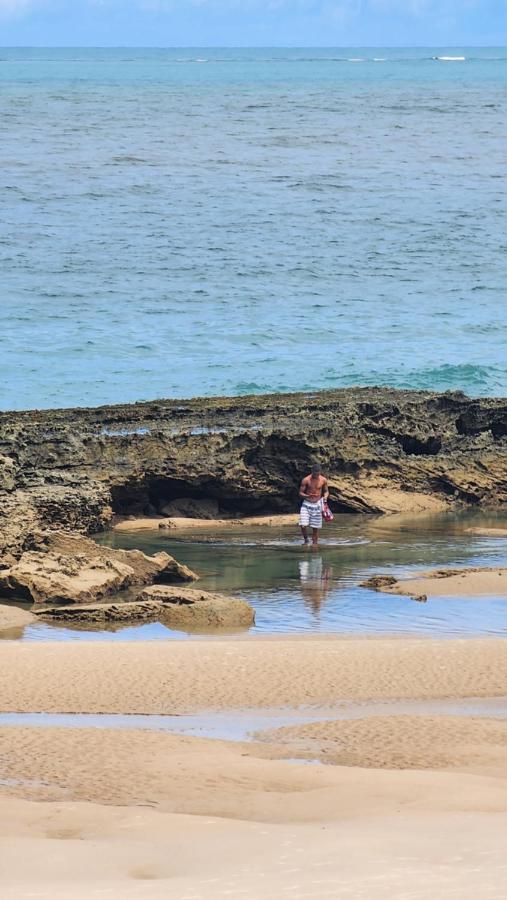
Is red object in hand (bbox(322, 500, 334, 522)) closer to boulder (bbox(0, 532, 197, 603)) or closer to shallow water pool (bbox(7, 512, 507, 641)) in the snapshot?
shallow water pool (bbox(7, 512, 507, 641))

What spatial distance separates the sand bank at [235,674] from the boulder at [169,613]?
0.95 metres

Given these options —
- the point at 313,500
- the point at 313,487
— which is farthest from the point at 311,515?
the point at 313,487

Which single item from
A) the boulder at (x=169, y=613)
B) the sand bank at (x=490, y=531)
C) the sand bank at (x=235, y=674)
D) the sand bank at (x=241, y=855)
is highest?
the sand bank at (x=241, y=855)

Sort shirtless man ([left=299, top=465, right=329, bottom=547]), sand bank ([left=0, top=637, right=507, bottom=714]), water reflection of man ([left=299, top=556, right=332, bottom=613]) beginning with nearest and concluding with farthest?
sand bank ([left=0, top=637, right=507, bottom=714]) < water reflection of man ([left=299, top=556, right=332, bottom=613]) < shirtless man ([left=299, top=465, right=329, bottom=547])

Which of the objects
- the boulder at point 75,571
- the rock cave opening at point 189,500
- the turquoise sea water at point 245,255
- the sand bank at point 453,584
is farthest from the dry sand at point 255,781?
the turquoise sea water at point 245,255

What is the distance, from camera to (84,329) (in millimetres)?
31250

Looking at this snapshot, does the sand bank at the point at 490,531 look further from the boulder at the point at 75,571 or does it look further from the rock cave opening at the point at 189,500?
the boulder at the point at 75,571

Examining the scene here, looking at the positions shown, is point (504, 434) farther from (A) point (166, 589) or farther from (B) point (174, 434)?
(A) point (166, 589)

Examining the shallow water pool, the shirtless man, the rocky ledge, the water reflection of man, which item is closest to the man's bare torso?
the shirtless man

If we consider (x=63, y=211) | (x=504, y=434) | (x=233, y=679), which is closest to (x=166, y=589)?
(x=233, y=679)

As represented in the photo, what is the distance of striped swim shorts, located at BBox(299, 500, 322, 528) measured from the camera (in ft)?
48.6

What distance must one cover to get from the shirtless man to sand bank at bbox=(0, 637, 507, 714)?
4770mm

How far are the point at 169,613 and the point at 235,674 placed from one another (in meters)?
2.09

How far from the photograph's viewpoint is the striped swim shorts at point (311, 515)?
14.8 m
